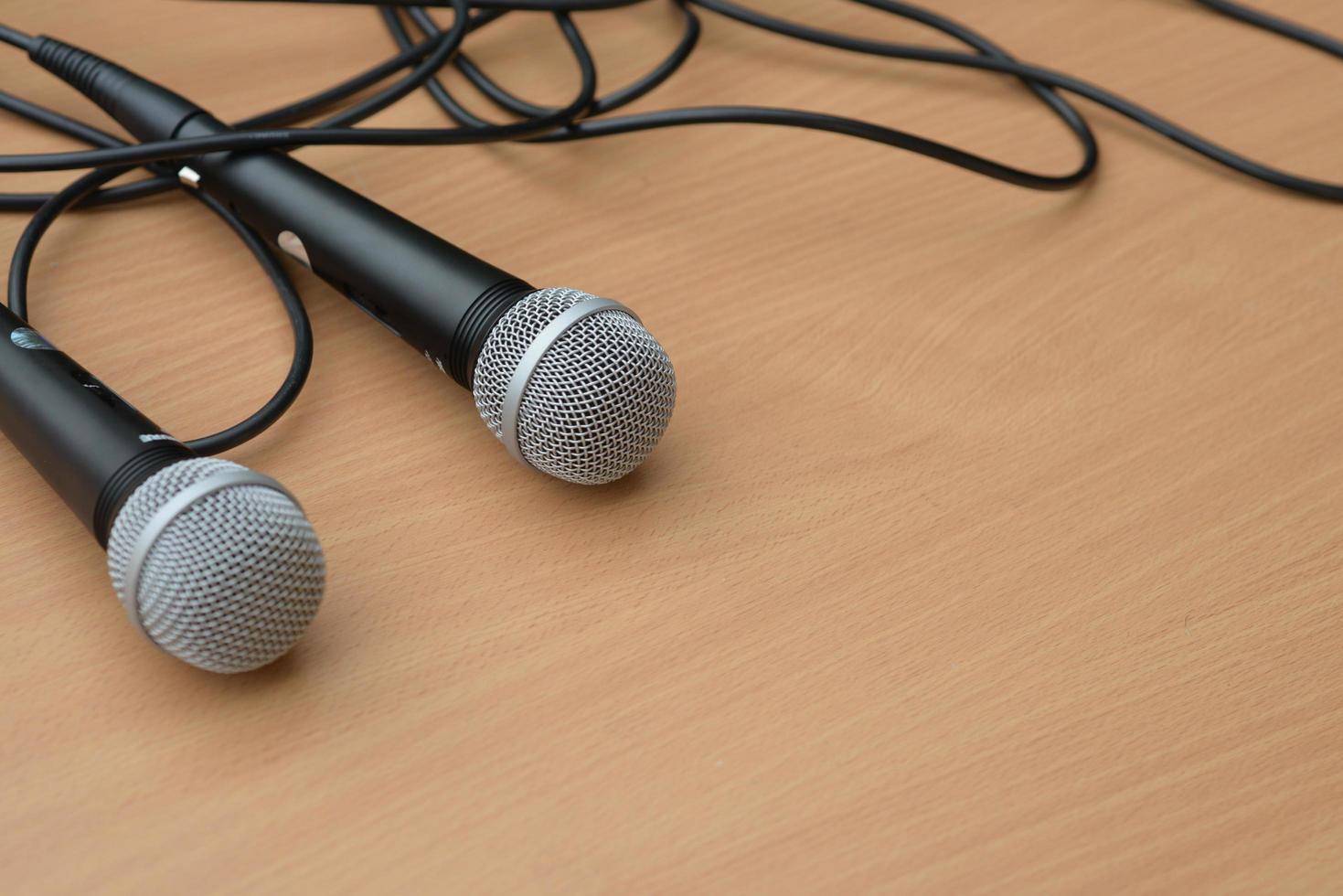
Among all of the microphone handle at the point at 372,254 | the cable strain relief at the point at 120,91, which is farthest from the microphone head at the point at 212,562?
the cable strain relief at the point at 120,91

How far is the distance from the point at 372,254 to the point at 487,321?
0.23ft

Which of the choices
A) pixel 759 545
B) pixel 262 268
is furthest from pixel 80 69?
pixel 759 545

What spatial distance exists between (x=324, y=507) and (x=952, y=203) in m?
0.36

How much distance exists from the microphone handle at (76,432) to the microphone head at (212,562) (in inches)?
0.6

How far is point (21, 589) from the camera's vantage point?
1.36 feet

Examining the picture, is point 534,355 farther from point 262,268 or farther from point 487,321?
point 262,268

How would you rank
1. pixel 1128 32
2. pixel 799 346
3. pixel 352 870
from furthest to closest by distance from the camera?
pixel 1128 32, pixel 799 346, pixel 352 870

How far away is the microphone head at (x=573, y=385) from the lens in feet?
1.34

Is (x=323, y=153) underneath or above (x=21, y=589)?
above

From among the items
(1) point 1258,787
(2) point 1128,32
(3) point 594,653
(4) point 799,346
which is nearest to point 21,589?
(3) point 594,653

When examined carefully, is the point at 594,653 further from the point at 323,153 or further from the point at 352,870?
the point at 323,153

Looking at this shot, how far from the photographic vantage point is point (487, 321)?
0.43m

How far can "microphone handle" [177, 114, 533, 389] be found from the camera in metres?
0.44

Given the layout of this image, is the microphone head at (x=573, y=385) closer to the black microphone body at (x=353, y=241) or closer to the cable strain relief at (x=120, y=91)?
the black microphone body at (x=353, y=241)
